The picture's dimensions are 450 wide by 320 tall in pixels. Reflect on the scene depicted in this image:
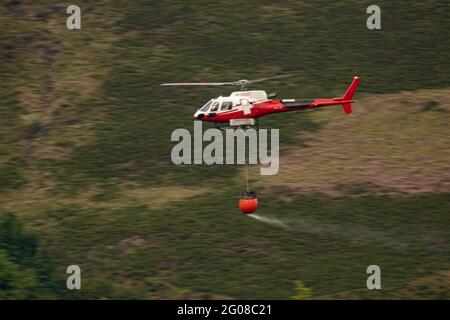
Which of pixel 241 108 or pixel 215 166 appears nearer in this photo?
pixel 241 108

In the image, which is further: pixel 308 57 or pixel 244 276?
pixel 308 57

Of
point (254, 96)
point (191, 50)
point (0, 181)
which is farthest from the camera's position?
point (191, 50)

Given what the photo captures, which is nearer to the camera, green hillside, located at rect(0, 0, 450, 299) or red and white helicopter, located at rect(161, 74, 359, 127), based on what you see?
red and white helicopter, located at rect(161, 74, 359, 127)

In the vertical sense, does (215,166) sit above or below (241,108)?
below

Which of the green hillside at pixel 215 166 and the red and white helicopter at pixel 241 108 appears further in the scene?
the green hillside at pixel 215 166

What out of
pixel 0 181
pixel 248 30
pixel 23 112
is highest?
pixel 248 30

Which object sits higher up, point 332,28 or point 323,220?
point 332,28

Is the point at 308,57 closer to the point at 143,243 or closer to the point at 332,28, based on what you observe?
the point at 332,28

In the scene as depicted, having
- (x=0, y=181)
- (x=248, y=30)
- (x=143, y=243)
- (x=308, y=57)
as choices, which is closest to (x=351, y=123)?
(x=308, y=57)
